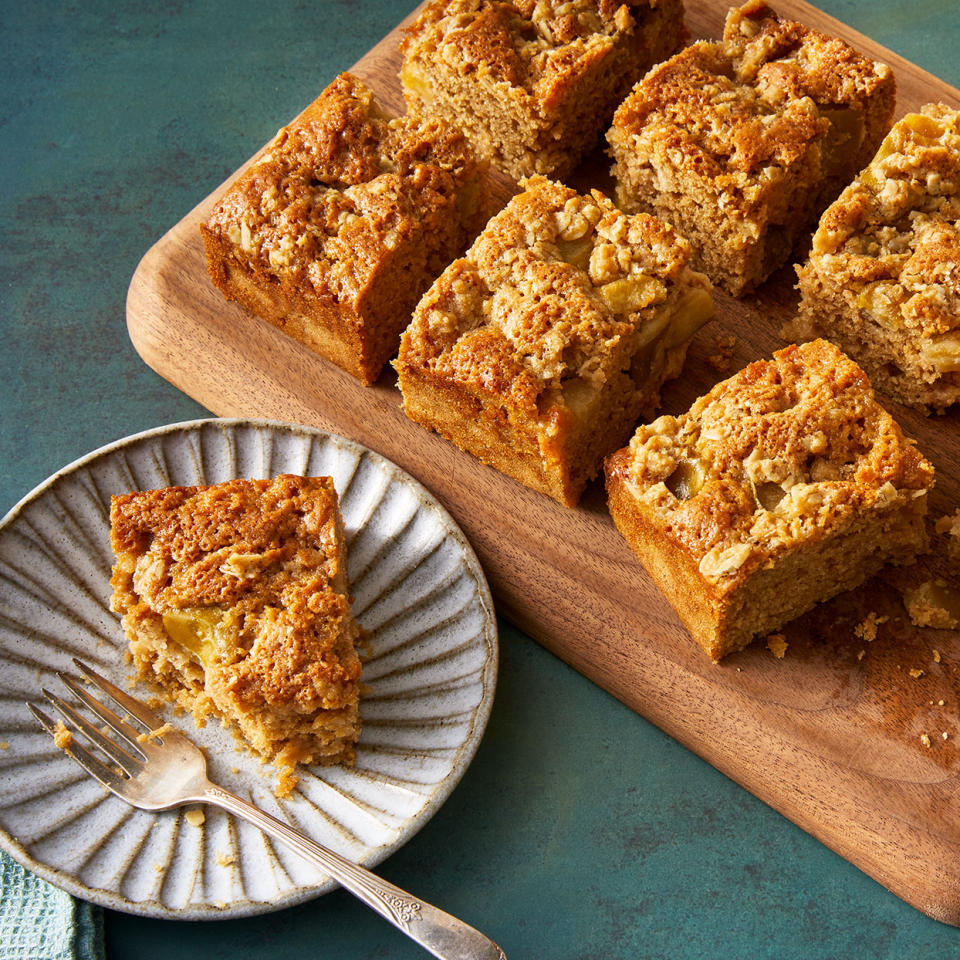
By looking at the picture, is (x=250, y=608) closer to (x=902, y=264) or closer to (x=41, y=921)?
(x=41, y=921)

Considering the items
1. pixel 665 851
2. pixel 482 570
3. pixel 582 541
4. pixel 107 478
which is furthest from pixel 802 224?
pixel 107 478

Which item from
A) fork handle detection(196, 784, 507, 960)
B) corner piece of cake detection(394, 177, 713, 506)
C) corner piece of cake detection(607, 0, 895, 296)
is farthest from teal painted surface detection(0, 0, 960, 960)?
corner piece of cake detection(607, 0, 895, 296)

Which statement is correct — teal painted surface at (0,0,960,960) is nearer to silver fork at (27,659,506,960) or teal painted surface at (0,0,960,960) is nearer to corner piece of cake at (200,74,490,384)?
silver fork at (27,659,506,960)

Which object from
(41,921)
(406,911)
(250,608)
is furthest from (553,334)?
(41,921)

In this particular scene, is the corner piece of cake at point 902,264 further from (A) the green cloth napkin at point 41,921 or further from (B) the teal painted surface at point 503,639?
(A) the green cloth napkin at point 41,921

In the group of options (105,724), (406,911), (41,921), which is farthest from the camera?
(105,724)

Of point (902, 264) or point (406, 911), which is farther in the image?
point (902, 264)

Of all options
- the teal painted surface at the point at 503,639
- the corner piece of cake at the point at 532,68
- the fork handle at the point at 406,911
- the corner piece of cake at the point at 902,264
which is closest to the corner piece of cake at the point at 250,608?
the fork handle at the point at 406,911

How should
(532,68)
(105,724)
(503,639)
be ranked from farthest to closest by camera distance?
(532,68), (503,639), (105,724)
